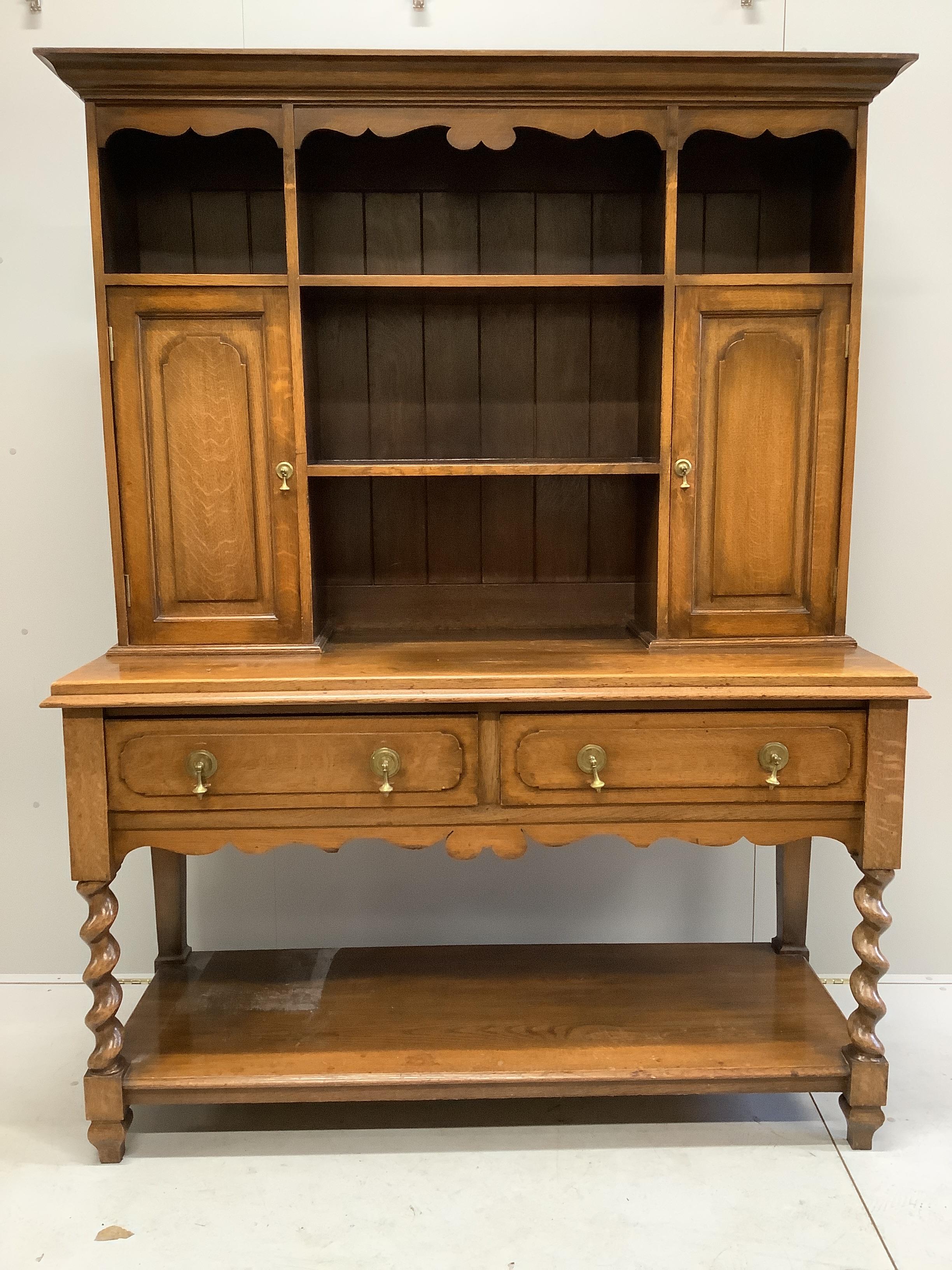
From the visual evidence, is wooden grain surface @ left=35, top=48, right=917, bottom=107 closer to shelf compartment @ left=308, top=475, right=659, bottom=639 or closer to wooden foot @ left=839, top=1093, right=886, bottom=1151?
shelf compartment @ left=308, top=475, right=659, bottom=639

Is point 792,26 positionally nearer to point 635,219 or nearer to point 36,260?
point 635,219

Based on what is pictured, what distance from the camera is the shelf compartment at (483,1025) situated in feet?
6.32

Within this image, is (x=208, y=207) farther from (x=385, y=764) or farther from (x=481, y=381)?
(x=385, y=764)

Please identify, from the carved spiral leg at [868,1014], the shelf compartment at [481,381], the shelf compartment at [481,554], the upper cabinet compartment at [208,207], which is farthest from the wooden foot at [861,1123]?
the upper cabinet compartment at [208,207]

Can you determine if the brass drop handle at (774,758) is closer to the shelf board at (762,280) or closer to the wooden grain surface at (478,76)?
the shelf board at (762,280)

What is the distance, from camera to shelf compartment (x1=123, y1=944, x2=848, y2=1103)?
1.93 m

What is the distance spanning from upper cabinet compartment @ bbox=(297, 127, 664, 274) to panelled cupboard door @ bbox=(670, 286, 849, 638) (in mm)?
378

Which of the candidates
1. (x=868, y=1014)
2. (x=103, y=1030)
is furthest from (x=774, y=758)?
(x=103, y=1030)

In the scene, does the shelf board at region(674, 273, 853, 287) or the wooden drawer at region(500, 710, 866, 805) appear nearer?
the wooden drawer at region(500, 710, 866, 805)

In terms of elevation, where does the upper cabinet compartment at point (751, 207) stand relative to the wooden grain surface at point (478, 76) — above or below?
below

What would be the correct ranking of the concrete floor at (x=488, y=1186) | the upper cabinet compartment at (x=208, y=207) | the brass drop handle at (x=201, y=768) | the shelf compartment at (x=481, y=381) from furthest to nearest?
the shelf compartment at (x=481, y=381)
the upper cabinet compartment at (x=208, y=207)
the brass drop handle at (x=201, y=768)
the concrete floor at (x=488, y=1186)

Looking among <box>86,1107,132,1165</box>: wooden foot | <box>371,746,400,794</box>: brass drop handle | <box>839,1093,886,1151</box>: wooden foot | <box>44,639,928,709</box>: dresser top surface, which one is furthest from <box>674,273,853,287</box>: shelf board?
<box>86,1107,132,1165</box>: wooden foot

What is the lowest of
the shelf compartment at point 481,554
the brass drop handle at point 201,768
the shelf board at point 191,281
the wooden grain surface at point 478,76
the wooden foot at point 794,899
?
the wooden foot at point 794,899

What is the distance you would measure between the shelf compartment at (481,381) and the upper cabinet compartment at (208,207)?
0.23 meters
